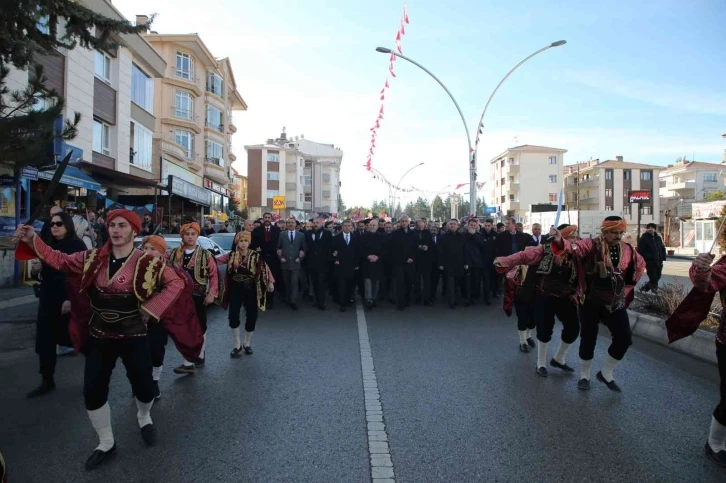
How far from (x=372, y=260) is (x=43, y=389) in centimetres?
712

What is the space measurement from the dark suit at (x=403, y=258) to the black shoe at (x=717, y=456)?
784 centimetres

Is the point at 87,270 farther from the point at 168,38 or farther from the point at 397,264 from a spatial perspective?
the point at 168,38

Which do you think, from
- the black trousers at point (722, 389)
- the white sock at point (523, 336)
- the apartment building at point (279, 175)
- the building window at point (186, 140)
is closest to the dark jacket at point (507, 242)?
the white sock at point (523, 336)

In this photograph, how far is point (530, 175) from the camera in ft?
243

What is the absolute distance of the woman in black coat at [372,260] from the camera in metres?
11.8

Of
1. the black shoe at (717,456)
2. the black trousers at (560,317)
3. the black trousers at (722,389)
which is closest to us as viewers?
the black shoe at (717,456)

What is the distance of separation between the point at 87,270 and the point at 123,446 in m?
1.38

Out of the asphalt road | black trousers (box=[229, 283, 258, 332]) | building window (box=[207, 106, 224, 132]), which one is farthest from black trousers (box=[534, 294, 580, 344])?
building window (box=[207, 106, 224, 132])

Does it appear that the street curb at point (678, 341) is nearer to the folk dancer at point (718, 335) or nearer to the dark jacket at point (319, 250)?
the folk dancer at point (718, 335)

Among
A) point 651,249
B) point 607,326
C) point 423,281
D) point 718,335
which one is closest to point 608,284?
point 607,326

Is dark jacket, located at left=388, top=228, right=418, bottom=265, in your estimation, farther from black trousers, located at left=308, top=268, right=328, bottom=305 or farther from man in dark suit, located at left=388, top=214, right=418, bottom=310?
black trousers, located at left=308, top=268, right=328, bottom=305

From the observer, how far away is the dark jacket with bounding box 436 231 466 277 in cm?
1205

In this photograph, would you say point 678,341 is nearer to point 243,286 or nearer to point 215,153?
point 243,286

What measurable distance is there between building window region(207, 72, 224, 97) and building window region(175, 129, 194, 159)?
656 centimetres
